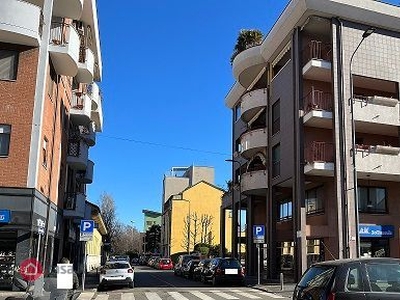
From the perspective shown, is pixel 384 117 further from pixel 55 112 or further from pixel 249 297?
pixel 55 112

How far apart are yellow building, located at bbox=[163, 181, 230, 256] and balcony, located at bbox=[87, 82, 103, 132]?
150 feet

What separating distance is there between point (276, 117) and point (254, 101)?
306cm

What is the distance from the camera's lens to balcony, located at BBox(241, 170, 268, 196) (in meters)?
35.0

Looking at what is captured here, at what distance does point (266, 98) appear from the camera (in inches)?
1414

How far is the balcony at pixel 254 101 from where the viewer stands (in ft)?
118

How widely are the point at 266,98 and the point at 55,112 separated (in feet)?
51.3

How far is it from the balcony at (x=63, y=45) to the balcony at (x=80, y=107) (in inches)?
300

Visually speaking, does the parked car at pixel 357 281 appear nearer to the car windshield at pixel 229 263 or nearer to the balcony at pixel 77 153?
the car windshield at pixel 229 263

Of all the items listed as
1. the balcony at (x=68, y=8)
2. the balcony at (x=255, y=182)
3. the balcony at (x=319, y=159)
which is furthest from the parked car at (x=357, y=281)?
the balcony at (x=255, y=182)

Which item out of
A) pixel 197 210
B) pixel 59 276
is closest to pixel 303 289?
pixel 59 276

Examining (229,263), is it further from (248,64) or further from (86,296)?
(248,64)

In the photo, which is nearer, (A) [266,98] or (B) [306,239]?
(B) [306,239]

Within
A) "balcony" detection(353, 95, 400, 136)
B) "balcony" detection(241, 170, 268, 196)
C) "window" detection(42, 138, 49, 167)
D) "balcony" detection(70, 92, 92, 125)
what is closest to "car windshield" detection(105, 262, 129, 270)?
"window" detection(42, 138, 49, 167)

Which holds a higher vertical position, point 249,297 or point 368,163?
point 368,163
